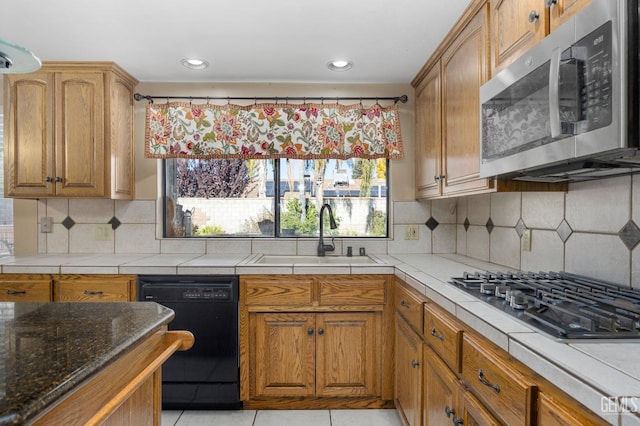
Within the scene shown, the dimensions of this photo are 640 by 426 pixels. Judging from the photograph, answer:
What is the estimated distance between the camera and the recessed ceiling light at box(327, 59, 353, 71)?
2.39m

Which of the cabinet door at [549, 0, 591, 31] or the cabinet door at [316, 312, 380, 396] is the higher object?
the cabinet door at [549, 0, 591, 31]

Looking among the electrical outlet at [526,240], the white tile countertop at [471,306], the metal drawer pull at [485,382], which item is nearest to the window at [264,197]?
the white tile countertop at [471,306]

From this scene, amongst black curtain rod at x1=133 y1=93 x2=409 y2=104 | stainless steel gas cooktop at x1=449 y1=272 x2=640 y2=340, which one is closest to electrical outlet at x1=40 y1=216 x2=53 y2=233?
black curtain rod at x1=133 y1=93 x2=409 y2=104

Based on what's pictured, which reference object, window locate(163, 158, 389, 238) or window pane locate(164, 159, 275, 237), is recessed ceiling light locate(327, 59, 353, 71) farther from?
window pane locate(164, 159, 275, 237)

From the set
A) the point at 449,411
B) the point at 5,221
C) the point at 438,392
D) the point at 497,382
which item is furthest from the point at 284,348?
the point at 5,221

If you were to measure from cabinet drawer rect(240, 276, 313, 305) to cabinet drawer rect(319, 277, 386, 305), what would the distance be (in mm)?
105

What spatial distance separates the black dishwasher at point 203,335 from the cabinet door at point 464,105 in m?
1.44

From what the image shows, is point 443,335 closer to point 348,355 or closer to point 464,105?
point 348,355

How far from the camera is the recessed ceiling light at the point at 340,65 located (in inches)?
94.1

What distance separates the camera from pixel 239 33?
201 cm

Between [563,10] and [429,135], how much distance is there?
1.27 metres

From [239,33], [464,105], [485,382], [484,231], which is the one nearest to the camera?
[485,382]

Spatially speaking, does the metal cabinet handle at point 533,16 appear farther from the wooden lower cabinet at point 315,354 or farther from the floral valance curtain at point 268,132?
the wooden lower cabinet at point 315,354

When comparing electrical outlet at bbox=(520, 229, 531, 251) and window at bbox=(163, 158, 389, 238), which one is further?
window at bbox=(163, 158, 389, 238)
